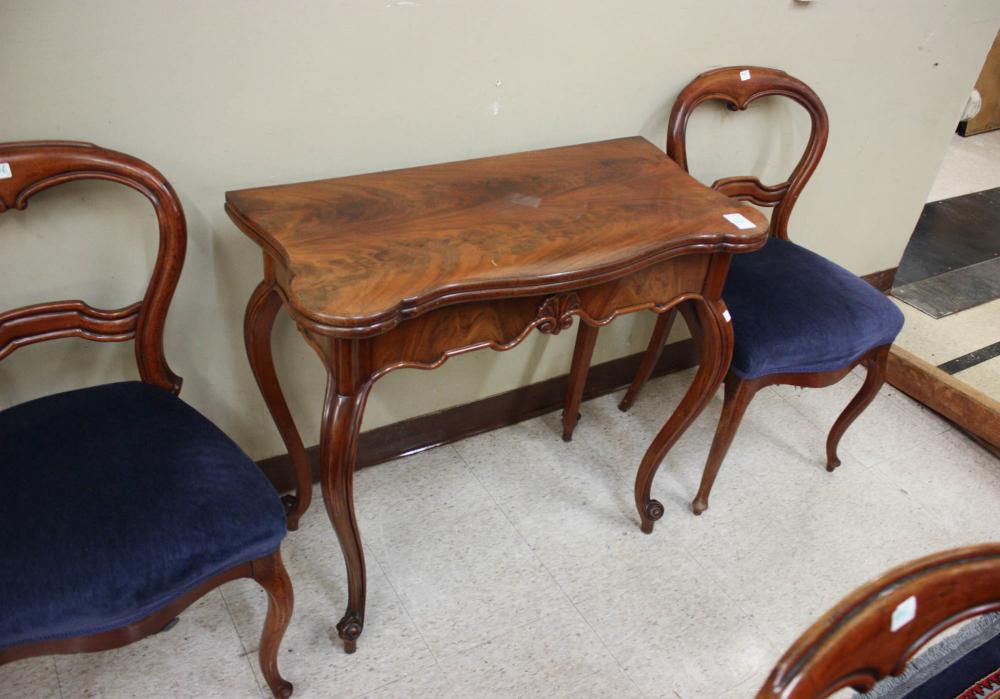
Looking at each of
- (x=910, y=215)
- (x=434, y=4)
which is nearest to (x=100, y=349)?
(x=434, y=4)

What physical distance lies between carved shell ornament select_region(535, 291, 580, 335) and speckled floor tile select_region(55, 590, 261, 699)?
82 centimetres

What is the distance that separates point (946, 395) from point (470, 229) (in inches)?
63.2

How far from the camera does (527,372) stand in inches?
81.7

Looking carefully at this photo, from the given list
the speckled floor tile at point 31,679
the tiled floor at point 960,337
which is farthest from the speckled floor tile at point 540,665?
the tiled floor at point 960,337

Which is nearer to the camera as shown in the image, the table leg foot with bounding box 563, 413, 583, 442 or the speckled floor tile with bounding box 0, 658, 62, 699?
the speckled floor tile with bounding box 0, 658, 62, 699

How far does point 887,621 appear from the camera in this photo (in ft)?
2.29

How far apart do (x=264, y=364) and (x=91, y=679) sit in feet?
2.04

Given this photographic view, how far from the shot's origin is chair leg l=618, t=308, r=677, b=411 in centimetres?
206

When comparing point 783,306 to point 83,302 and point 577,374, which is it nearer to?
point 577,374

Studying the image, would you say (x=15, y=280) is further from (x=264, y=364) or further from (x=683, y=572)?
(x=683, y=572)

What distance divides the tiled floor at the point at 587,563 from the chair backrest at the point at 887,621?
87 cm

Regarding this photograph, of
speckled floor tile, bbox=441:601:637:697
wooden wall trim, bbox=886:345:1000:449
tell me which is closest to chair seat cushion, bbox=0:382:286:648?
speckled floor tile, bbox=441:601:637:697

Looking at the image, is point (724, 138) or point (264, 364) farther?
point (724, 138)

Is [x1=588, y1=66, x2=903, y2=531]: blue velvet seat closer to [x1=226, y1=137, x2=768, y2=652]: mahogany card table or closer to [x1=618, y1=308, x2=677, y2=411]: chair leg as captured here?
[x1=226, y1=137, x2=768, y2=652]: mahogany card table
